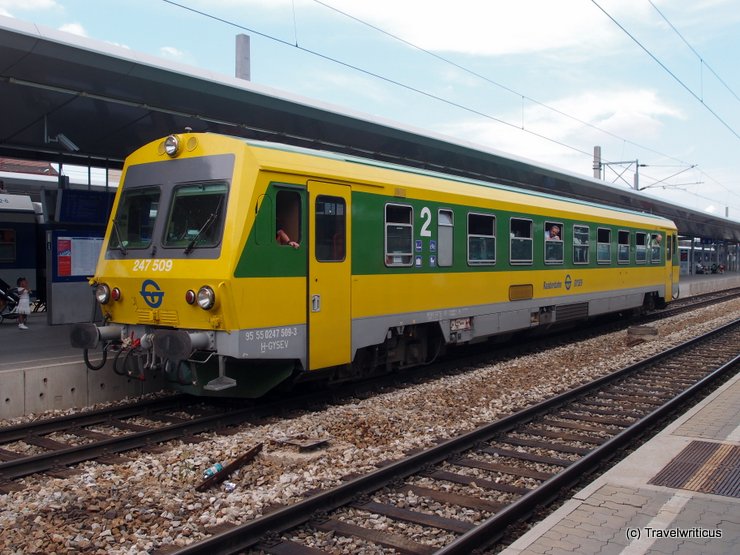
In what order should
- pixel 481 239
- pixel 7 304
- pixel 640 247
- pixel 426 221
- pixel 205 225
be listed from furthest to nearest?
pixel 640 247
pixel 7 304
pixel 481 239
pixel 426 221
pixel 205 225

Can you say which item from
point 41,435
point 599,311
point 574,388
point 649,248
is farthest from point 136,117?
point 649,248

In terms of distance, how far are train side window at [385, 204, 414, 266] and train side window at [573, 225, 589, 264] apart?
6.43 meters

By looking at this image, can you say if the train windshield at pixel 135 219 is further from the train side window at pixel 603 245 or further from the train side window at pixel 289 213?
the train side window at pixel 603 245

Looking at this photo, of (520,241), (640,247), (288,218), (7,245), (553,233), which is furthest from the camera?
(7,245)

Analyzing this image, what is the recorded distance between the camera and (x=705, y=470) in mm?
5848

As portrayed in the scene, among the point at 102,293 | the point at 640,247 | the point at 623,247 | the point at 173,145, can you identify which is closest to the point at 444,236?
the point at 173,145

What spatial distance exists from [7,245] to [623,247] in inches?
680

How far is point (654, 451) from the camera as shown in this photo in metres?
6.46

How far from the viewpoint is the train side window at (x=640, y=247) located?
1881 cm

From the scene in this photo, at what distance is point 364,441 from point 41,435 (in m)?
3.59

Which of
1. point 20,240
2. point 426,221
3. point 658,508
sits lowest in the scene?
point 658,508

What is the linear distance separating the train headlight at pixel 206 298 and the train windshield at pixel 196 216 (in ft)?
1.76

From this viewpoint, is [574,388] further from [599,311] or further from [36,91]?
[36,91]

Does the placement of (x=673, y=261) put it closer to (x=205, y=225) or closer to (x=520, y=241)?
(x=520, y=241)
